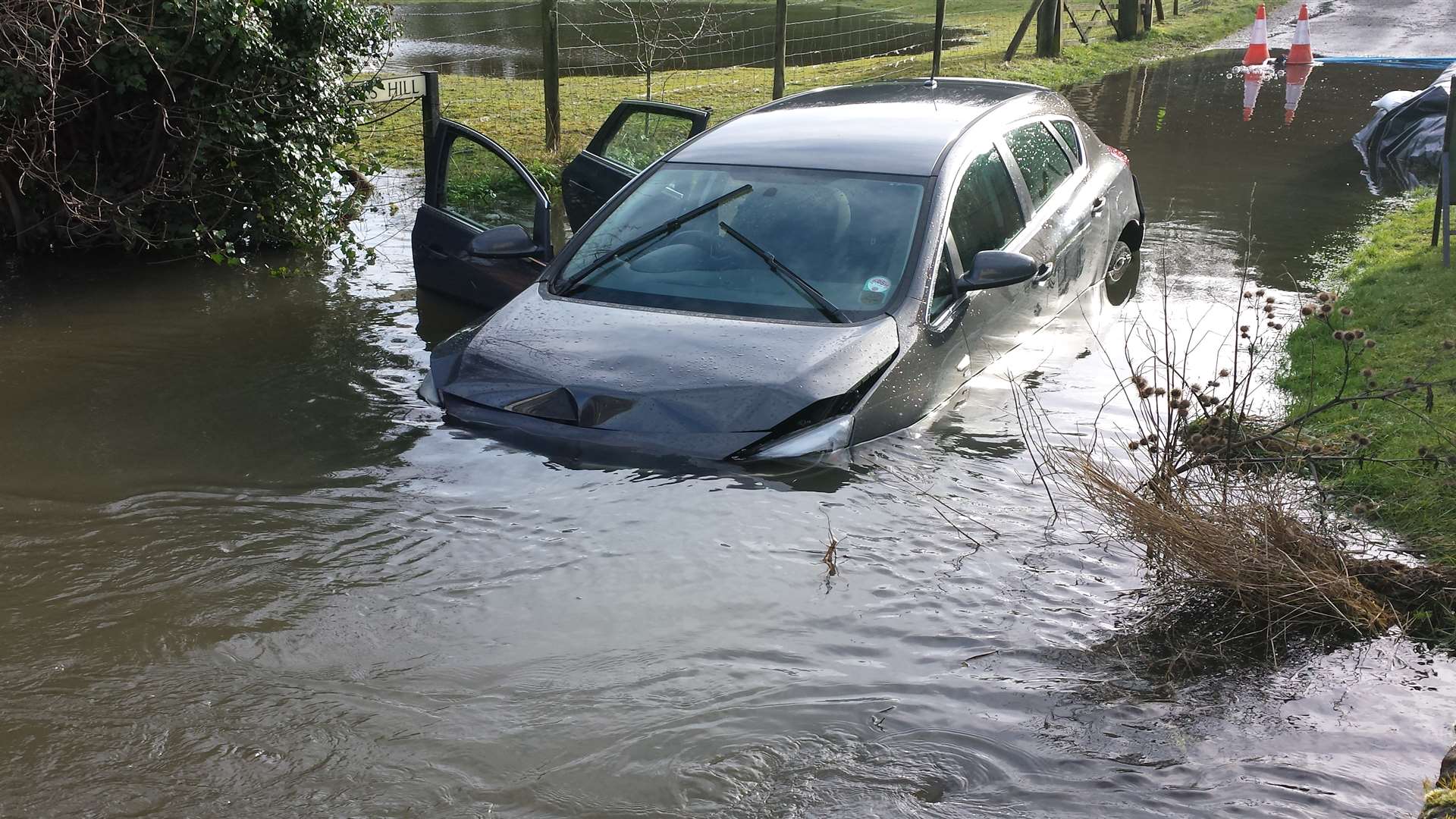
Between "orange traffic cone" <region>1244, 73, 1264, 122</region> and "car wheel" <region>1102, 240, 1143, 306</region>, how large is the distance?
8433 millimetres

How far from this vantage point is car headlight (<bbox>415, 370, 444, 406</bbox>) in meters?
5.79

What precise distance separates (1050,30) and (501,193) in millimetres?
17029

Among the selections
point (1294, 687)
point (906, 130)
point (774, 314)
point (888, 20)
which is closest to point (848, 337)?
point (774, 314)

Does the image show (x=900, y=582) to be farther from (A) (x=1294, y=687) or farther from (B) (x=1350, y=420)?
(B) (x=1350, y=420)

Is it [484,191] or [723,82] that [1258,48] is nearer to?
[723,82]

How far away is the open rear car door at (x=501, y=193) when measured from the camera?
696cm

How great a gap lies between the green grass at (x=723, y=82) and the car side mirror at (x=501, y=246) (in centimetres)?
436

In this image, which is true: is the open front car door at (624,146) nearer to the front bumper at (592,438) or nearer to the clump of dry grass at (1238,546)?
the front bumper at (592,438)

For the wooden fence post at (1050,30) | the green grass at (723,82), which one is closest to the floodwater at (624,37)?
the green grass at (723,82)

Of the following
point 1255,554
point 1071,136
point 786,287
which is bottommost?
point 1255,554

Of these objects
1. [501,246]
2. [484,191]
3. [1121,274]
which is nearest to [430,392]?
[501,246]

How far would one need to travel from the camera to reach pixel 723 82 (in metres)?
18.8

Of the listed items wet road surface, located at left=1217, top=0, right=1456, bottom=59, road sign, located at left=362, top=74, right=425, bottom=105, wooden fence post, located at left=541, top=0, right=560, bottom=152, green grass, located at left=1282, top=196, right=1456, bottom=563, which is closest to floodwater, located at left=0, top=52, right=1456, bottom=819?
green grass, located at left=1282, top=196, right=1456, bottom=563

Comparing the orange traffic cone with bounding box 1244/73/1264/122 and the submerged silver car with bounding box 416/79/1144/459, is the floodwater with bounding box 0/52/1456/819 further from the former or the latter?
the orange traffic cone with bounding box 1244/73/1264/122
